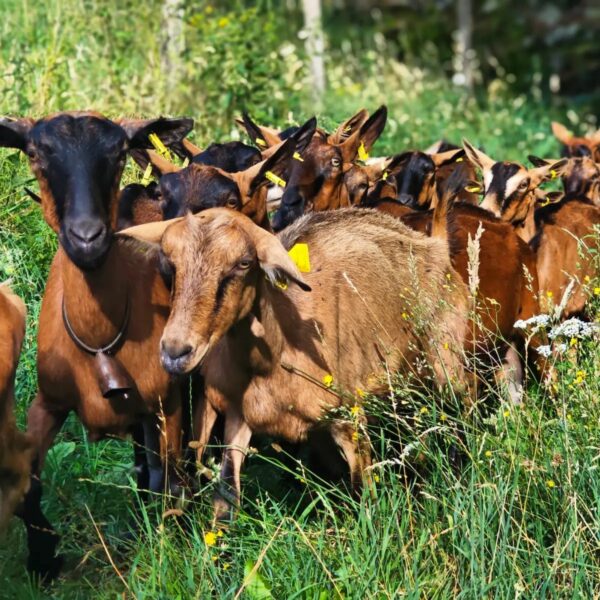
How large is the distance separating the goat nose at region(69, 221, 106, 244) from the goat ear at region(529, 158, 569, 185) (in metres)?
4.46

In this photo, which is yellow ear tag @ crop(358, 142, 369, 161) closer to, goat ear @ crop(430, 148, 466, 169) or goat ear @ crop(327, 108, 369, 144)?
goat ear @ crop(327, 108, 369, 144)

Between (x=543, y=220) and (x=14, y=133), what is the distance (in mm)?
4596

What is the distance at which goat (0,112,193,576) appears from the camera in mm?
6254

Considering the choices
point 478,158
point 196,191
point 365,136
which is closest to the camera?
point 196,191

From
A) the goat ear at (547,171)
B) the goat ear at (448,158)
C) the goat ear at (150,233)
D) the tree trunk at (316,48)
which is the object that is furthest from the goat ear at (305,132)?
the tree trunk at (316,48)

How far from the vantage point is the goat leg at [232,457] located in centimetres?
655

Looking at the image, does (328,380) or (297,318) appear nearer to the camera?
(328,380)

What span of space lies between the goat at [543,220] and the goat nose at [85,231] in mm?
4071

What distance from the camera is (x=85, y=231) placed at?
605 centimetres

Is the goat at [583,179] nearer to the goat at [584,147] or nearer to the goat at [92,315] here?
the goat at [584,147]

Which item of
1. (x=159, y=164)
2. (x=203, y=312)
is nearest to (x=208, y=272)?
(x=203, y=312)

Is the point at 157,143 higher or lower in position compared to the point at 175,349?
higher

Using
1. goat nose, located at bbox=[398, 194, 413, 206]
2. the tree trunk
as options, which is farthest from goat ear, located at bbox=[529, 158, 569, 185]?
the tree trunk

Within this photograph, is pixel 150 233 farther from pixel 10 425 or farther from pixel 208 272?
pixel 10 425
